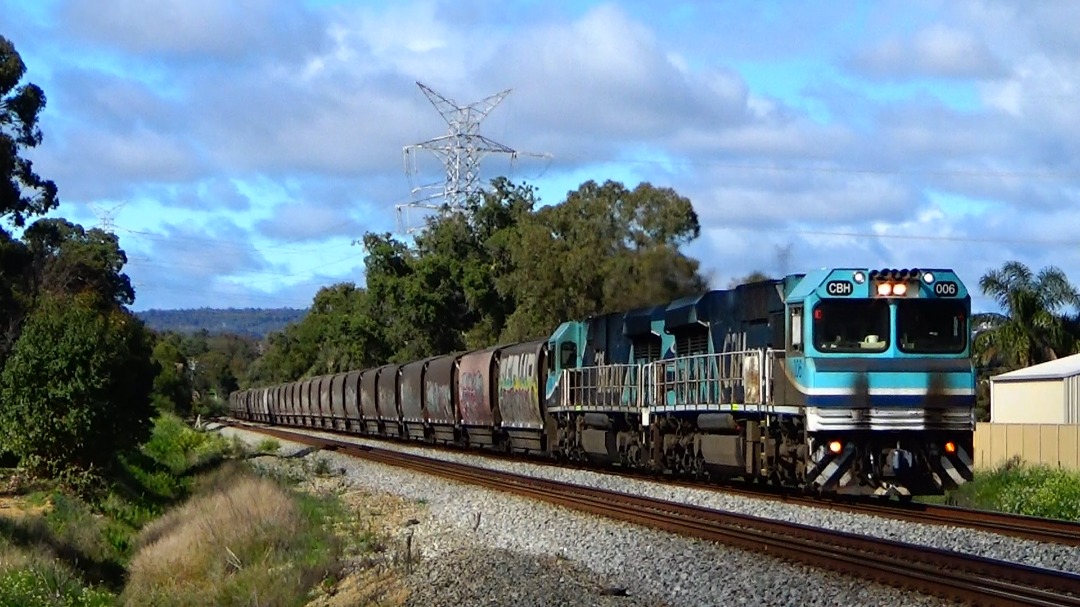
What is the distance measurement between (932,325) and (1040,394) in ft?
69.7

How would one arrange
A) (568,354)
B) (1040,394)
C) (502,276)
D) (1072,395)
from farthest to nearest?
(502,276) < (1040,394) < (1072,395) < (568,354)

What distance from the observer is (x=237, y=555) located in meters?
17.2

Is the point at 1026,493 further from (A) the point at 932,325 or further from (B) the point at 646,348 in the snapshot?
(B) the point at 646,348

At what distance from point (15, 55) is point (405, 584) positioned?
3956 cm

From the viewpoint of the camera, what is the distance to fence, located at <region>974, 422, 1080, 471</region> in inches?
1112

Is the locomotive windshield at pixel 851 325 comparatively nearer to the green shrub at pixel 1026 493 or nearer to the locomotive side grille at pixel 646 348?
the green shrub at pixel 1026 493

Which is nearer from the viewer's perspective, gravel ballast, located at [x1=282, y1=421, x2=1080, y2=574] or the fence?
gravel ballast, located at [x1=282, y1=421, x2=1080, y2=574]

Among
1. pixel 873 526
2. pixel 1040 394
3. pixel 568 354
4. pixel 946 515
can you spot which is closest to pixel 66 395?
pixel 568 354

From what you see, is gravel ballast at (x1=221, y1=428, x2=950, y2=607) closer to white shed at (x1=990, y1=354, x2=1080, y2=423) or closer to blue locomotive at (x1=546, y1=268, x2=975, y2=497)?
blue locomotive at (x1=546, y1=268, x2=975, y2=497)

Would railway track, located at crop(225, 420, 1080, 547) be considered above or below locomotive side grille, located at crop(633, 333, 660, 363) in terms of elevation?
below

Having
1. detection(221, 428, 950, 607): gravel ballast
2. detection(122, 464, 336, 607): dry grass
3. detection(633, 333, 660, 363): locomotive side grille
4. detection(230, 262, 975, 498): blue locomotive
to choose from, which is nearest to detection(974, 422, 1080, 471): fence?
detection(633, 333, 660, 363): locomotive side grille

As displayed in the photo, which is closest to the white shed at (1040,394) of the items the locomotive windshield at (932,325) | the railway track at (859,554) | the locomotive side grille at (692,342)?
the locomotive side grille at (692,342)

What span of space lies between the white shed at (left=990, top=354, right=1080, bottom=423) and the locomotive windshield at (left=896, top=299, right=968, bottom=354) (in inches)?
779

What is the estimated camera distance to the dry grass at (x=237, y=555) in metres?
14.9
